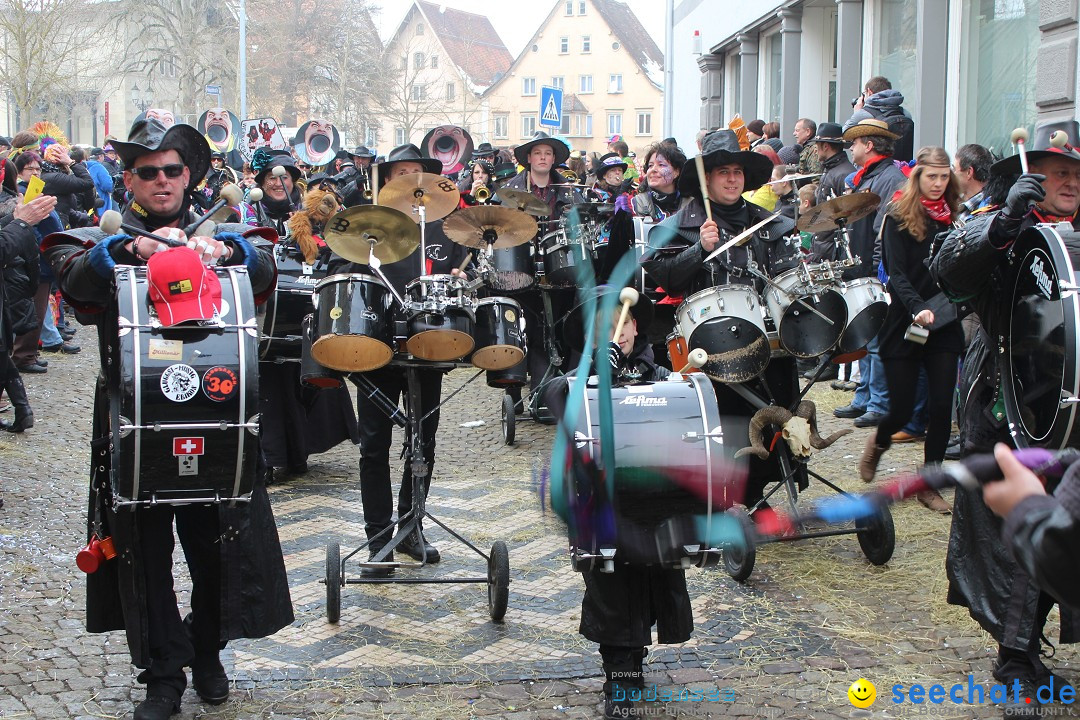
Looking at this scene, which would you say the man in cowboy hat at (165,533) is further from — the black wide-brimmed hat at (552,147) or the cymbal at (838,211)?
the black wide-brimmed hat at (552,147)

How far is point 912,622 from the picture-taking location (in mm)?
5312

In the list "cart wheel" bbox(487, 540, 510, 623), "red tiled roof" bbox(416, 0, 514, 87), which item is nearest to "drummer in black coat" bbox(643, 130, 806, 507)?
"cart wheel" bbox(487, 540, 510, 623)

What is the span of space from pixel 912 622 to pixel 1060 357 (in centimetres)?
181

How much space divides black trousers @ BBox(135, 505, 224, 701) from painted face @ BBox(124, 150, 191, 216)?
1168 millimetres

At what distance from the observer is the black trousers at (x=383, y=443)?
602 cm

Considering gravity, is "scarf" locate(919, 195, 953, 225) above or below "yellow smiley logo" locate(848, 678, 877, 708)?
above

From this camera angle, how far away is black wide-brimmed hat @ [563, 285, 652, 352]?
14.4 feet

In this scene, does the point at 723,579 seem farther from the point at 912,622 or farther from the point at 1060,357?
the point at 1060,357

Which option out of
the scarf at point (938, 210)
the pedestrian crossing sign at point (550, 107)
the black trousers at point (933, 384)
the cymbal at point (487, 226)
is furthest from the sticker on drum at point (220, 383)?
the pedestrian crossing sign at point (550, 107)

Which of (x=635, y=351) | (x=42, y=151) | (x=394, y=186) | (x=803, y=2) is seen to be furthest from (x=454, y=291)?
(x=803, y=2)

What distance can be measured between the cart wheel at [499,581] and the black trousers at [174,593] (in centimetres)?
136

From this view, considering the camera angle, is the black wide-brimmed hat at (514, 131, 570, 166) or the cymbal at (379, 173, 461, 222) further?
the black wide-brimmed hat at (514, 131, 570, 166)

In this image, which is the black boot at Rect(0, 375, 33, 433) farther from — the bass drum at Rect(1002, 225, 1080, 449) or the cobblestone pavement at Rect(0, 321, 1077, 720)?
the bass drum at Rect(1002, 225, 1080, 449)

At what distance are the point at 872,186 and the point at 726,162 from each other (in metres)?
3.13
